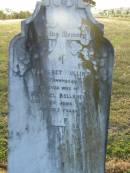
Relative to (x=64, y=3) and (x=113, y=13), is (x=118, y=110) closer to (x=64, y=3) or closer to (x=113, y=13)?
(x=64, y=3)

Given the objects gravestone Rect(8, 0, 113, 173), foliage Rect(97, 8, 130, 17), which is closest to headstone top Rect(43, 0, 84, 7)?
gravestone Rect(8, 0, 113, 173)

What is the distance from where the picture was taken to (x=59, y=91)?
24.0ft

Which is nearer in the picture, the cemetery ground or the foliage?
the cemetery ground

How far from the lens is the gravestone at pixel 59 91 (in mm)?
7176

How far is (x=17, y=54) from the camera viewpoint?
724 centimetres

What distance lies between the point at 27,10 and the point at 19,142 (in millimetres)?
23151

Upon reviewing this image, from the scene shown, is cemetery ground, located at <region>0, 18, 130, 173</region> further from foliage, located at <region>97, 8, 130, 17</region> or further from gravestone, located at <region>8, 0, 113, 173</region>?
foliage, located at <region>97, 8, 130, 17</region>

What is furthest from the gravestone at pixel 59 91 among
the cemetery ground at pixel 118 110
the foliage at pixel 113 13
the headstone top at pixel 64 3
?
the foliage at pixel 113 13

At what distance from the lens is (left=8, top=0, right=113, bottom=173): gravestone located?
718 centimetres

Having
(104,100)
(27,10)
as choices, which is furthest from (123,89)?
(27,10)

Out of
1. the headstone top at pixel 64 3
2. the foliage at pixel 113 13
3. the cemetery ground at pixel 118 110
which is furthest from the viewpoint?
the foliage at pixel 113 13

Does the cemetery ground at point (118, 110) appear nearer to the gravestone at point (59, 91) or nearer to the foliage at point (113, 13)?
the gravestone at point (59, 91)

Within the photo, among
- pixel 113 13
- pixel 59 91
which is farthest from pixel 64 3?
pixel 113 13

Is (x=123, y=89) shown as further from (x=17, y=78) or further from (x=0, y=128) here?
(x=17, y=78)
